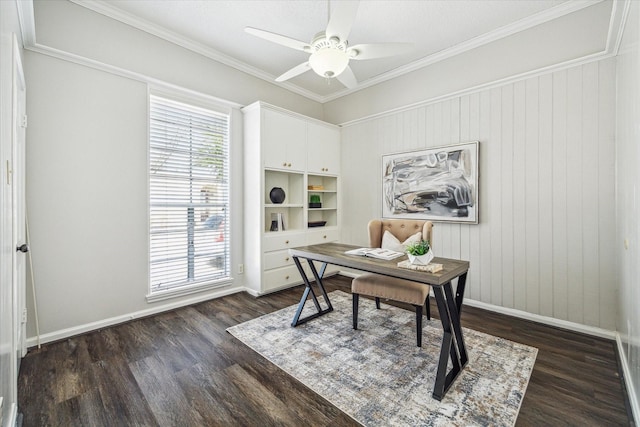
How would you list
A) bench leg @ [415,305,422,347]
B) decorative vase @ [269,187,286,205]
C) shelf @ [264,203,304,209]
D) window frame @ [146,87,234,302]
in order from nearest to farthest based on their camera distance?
bench leg @ [415,305,422,347]
window frame @ [146,87,234,302]
shelf @ [264,203,304,209]
decorative vase @ [269,187,286,205]

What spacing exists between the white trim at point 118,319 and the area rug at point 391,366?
2.87ft

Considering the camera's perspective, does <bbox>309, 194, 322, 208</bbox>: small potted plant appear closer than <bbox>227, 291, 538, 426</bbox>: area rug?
No

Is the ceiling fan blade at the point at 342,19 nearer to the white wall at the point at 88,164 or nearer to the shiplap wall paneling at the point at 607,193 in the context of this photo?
the white wall at the point at 88,164

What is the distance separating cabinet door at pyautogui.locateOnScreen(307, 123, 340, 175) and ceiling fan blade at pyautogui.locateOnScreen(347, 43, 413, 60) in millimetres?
1904

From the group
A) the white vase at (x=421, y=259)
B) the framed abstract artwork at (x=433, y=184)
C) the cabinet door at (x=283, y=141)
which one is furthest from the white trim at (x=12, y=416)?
the framed abstract artwork at (x=433, y=184)

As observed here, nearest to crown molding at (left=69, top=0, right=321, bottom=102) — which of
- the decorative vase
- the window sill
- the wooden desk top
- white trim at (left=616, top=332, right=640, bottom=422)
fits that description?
the decorative vase

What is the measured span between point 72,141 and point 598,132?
4475 millimetres

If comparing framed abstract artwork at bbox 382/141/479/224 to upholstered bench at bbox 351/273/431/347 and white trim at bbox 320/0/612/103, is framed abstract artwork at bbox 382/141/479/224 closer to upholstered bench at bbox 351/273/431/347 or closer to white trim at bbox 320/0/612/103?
white trim at bbox 320/0/612/103

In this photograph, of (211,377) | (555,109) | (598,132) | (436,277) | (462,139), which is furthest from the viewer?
(462,139)

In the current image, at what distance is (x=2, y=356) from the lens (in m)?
1.16

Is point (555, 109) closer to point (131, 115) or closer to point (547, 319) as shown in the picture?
point (547, 319)

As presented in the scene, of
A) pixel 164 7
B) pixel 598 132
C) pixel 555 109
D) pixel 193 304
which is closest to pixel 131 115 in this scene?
pixel 164 7

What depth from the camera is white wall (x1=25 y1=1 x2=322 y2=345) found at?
7.55 ft

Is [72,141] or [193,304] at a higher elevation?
[72,141]
